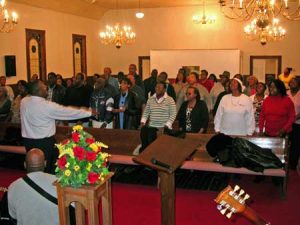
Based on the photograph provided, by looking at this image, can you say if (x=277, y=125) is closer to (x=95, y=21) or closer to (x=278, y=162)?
(x=278, y=162)

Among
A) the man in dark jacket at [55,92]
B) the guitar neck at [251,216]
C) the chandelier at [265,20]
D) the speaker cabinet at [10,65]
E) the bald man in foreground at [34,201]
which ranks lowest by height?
the bald man in foreground at [34,201]

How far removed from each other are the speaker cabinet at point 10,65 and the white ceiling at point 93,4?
1836 mm

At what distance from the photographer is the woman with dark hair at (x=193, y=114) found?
6.46m

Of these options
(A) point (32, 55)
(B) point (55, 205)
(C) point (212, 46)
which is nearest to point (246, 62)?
(C) point (212, 46)

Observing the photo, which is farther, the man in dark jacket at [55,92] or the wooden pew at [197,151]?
the man in dark jacket at [55,92]

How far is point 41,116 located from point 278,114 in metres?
3.49

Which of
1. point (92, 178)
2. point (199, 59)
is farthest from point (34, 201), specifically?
point (199, 59)

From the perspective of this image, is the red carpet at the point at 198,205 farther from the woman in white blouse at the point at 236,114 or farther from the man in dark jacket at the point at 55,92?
the man in dark jacket at the point at 55,92

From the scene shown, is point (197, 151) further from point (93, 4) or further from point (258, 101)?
point (93, 4)

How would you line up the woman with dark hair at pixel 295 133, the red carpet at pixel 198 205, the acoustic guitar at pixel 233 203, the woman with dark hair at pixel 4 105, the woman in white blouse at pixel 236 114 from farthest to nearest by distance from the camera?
the woman with dark hair at pixel 4 105 < the woman with dark hair at pixel 295 133 < the woman in white blouse at pixel 236 114 < the red carpet at pixel 198 205 < the acoustic guitar at pixel 233 203

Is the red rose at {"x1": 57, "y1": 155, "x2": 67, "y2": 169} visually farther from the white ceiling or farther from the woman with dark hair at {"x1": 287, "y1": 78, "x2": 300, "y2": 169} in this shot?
the white ceiling

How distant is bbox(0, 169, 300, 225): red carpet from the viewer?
489 centimetres

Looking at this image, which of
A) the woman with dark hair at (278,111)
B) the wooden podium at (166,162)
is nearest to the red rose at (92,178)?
the wooden podium at (166,162)

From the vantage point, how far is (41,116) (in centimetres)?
519
